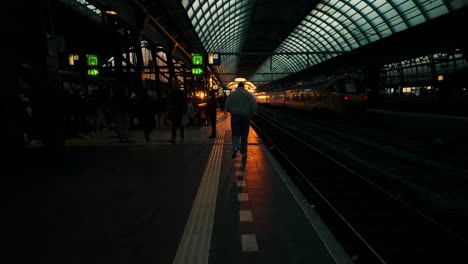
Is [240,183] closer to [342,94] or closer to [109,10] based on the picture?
[109,10]

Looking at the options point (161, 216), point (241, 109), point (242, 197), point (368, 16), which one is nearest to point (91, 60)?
point (241, 109)

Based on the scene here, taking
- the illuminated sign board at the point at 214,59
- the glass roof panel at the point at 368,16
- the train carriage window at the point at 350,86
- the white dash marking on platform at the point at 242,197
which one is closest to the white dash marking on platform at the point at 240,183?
the white dash marking on platform at the point at 242,197

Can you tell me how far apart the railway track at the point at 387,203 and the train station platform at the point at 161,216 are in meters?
0.39

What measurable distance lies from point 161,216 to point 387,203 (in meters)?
3.39

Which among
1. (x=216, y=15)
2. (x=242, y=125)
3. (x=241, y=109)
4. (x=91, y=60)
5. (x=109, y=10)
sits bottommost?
(x=242, y=125)

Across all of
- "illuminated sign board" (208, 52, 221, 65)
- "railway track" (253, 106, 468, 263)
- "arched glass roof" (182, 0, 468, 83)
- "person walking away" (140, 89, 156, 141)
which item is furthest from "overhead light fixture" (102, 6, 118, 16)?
"arched glass roof" (182, 0, 468, 83)

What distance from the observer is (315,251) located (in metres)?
3.31

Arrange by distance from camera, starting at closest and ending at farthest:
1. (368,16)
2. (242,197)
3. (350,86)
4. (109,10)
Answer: (242,197), (109,10), (350,86), (368,16)

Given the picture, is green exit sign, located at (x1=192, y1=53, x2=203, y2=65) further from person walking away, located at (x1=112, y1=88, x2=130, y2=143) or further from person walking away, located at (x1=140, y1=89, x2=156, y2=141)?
person walking away, located at (x1=112, y1=88, x2=130, y2=143)

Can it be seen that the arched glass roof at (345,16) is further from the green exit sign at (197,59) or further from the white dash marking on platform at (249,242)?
the white dash marking on platform at (249,242)

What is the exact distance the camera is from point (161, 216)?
4.27 meters

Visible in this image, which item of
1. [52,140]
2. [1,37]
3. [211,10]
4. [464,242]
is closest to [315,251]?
[464,242]

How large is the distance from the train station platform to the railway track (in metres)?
0.39

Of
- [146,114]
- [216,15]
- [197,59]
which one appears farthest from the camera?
[216,15]
